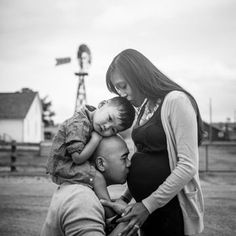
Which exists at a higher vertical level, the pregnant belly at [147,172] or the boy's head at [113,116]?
the boy's head at [113,116]

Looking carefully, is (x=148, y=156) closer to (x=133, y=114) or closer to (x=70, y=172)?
(x=133, y=114)

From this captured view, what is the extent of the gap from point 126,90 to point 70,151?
57cm

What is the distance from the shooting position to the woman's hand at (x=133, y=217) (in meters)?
1.98

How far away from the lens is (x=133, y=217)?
6.61 feet

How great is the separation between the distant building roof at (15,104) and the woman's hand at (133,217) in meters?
37.2

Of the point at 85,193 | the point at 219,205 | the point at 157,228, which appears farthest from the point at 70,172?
the point at 219,205

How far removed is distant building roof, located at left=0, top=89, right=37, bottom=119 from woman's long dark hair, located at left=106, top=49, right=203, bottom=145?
36952 mm

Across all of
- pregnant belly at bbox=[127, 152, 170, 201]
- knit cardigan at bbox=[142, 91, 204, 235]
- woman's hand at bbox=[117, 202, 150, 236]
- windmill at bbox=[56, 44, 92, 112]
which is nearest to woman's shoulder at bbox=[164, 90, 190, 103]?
knit cardigan at bbox=[142, 91, 204, 235]

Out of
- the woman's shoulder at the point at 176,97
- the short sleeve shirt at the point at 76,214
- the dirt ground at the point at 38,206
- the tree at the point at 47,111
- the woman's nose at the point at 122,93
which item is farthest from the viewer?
the tree at the point at 47,111

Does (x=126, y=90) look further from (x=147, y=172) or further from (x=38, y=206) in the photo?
(x=38, y=206)

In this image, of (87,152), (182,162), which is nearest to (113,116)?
(87,152)

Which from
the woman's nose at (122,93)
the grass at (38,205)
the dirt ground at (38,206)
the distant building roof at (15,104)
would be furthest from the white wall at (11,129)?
the woman's nose at (122,93)

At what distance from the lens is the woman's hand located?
198 cm

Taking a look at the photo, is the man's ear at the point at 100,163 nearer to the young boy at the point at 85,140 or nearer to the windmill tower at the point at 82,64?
the young boy at the point at 85,140
